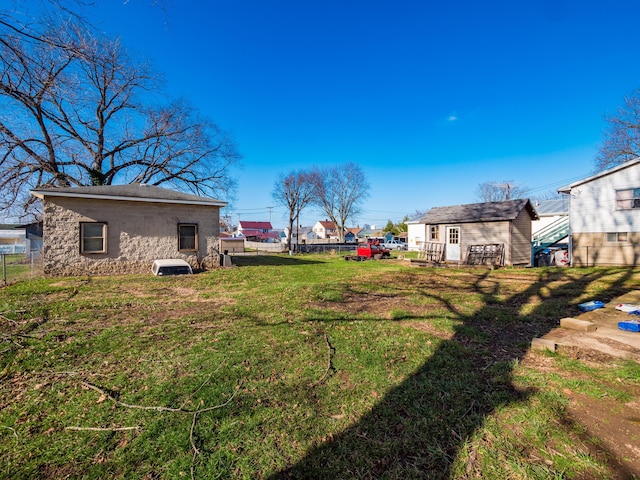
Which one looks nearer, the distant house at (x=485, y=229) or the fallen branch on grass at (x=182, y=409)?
the fallen branch on grass at (x=182, y=409)

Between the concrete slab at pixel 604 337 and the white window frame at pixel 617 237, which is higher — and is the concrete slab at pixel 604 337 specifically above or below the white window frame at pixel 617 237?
below

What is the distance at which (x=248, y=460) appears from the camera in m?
2.28

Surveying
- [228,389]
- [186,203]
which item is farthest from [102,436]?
[186,203]

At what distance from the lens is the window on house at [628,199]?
14383mm

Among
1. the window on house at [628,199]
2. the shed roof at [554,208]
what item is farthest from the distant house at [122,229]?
the shed roof at [554,208]

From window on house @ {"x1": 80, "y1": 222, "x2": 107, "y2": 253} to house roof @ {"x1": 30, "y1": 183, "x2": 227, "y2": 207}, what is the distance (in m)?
1.18

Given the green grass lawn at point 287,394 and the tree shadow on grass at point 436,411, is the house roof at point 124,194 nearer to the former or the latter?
the green grass lawn at point 287,394

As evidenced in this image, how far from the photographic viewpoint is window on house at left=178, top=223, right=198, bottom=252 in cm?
1388

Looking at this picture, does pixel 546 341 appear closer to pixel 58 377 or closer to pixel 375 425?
pixel 375 425

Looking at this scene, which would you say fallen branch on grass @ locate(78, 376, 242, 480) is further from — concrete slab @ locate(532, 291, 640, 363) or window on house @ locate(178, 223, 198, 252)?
window on house @ locate(178, 223, 198, 252)

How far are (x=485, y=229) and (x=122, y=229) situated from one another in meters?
19.2

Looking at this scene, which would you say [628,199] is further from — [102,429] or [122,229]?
[122,229]

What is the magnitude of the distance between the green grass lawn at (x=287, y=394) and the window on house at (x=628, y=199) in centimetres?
1292

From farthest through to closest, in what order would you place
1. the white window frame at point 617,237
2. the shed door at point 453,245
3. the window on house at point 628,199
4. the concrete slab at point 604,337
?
1. the shed door at point 453,245
2. the white window frame at point 617,237
3. the window on house at point 628,199
4. the concrete slab at point 604,337
